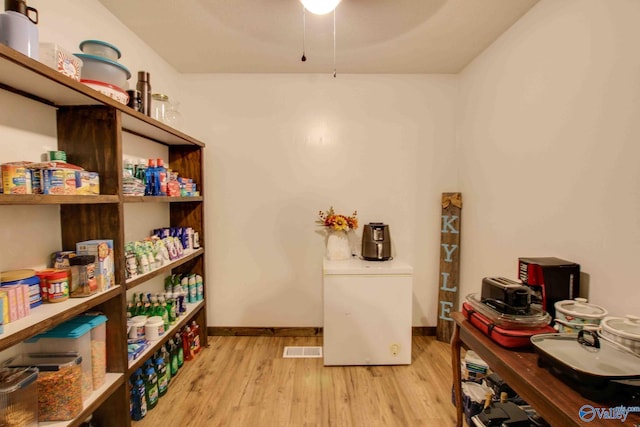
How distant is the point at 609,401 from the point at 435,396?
4.08ft

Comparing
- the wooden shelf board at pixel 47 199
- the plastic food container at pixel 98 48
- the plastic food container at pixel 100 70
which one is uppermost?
the plastic food container at pixel 98 48

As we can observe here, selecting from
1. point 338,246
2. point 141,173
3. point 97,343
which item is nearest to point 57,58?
point 141,173

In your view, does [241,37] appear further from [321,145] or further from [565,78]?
[565,78]

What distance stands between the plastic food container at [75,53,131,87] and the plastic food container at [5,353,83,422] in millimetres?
1290

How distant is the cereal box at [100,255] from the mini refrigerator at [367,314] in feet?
4.41

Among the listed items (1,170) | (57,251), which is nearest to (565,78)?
(1,170)

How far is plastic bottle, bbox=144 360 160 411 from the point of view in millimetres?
1690

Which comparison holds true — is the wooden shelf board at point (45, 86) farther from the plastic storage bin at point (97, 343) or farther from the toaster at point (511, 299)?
the toaster at point (511, 299)

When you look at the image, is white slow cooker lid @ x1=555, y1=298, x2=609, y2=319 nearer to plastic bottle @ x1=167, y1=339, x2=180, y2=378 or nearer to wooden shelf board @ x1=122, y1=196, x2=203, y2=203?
wooden shelf board @ x1=122, y1=196, x2=203, y2=203

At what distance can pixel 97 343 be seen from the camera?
130 cm

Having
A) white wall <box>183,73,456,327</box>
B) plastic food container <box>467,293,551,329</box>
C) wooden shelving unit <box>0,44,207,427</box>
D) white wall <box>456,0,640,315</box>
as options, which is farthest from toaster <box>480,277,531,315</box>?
wooden shelving unit <box>0,44,207,427</box>

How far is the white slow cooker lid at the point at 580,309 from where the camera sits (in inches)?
45.1

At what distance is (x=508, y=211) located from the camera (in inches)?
75.9

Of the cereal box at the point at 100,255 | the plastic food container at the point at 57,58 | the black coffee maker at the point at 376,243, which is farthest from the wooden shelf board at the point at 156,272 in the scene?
the black coffee maker at the point at 376,243
